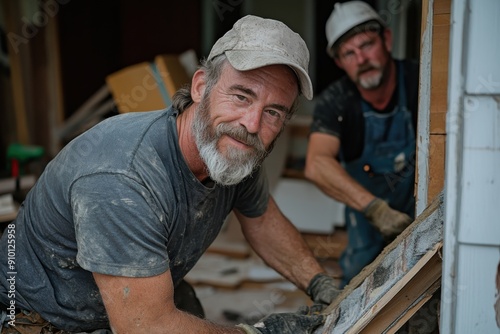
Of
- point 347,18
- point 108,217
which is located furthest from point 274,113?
point 347,18

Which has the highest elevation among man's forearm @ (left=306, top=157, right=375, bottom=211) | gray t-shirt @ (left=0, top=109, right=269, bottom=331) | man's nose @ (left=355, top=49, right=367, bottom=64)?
man's nose @ (left=355, top=49, right=367, bottom=64)

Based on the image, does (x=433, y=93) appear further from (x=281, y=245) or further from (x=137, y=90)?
(x=137, y=90)

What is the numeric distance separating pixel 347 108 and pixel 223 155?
182 centimetres

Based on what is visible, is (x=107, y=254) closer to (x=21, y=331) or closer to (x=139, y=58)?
(x=21, y=331)

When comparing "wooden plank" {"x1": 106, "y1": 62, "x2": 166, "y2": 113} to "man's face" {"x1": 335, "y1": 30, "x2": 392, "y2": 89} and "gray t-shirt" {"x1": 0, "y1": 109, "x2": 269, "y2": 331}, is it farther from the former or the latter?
"gray t-shirt" {"x1": 0, "y1": 109, "x2": 269, "y2": 331}

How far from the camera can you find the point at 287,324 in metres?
2.10

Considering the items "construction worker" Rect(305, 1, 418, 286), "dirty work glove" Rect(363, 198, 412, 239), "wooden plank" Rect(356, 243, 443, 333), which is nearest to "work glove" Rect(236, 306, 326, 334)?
"wooden plank" Rect(356, 243, 443, 333)

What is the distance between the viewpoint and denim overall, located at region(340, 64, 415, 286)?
3691 millimetres

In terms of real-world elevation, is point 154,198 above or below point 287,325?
above

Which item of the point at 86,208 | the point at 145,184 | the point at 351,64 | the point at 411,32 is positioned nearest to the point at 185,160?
the point at 145,184

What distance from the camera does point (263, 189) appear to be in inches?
103

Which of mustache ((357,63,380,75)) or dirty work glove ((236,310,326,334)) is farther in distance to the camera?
mustache ((357,63,380,75))

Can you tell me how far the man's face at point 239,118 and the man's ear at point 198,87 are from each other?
0.27ft

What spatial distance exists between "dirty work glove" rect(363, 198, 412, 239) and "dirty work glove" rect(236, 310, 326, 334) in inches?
43.5
